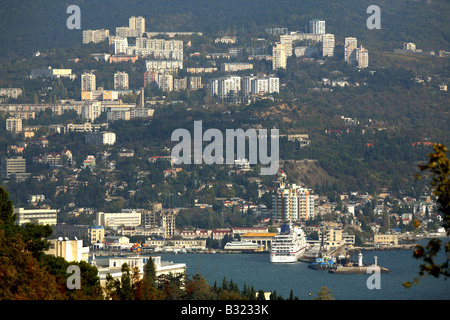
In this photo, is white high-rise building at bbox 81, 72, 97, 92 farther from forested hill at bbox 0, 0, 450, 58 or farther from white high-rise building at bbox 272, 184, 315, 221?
white high-rise building at bbox 272, 184, 315, 221

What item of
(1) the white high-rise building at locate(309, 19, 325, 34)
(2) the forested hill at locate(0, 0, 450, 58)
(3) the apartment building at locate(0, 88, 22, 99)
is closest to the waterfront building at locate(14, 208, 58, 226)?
(3) the apartment building at locate(0, 88, 22, 99)

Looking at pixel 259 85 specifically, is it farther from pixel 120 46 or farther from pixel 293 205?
pixel 293 205

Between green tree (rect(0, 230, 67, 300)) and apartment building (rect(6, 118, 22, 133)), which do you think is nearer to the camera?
green tree (rect(0, 230, 67, 300))

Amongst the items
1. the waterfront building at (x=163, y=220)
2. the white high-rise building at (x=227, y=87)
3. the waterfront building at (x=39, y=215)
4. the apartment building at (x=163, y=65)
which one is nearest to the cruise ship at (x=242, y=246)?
the waterfront building at (x=163, y=220)

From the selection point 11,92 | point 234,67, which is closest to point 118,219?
point 11,92

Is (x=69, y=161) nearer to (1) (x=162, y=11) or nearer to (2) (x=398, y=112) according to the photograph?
(2) (x=398, y=112)

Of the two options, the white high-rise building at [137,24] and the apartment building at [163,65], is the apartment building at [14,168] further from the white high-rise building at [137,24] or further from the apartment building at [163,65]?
the white high-rise building at [137,24]
